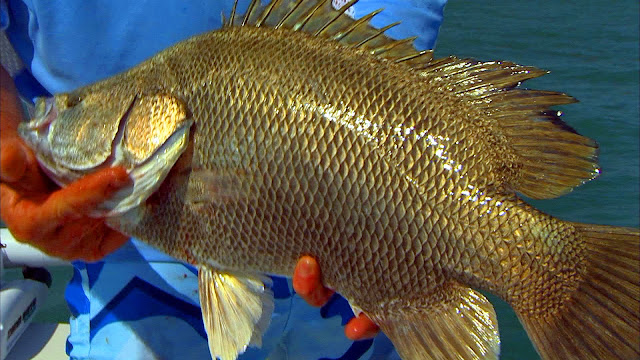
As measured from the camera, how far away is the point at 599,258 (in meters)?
1.18

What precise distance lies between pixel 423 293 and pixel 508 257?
17cm

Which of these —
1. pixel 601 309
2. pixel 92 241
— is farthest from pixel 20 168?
pixel 601 309

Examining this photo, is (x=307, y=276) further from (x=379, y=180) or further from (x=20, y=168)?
(x=20, y=168)

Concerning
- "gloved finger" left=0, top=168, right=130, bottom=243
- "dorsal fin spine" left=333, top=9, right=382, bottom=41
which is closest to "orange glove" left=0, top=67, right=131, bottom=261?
"gloved finger" left=0, top=168, right=130, bottom=243

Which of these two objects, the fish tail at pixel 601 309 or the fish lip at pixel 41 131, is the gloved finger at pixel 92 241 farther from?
the fish tail at pixel 601 309

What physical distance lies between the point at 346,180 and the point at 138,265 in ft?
2.03

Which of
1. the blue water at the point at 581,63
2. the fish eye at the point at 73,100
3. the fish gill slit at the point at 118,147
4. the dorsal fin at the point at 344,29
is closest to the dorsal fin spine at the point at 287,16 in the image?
the dorsal fin at the point at 344,29

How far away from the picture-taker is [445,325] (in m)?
1.26

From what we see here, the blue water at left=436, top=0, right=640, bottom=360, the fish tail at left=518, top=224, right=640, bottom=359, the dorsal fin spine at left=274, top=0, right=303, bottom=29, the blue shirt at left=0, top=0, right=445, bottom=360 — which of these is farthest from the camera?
the blue water at left=436, top=0, right=640, bottom=360

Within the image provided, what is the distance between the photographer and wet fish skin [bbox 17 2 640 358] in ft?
3.87

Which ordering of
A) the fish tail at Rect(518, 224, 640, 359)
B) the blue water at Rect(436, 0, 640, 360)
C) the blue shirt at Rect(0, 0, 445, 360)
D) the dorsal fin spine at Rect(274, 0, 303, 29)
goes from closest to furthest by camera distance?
the fish tail at Rect(518, 224, 640, 359) < the dorsal fin spine at Rect(274, 0, 303, 29) < the blue shirt at Rect(0, 0, 445, 360) < the blue water at Rect(436, 0, 640, 360)

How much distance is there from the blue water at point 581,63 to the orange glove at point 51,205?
2217 mm

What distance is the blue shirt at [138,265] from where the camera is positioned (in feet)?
4.75

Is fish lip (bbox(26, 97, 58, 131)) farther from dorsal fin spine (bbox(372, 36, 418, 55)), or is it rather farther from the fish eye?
dorsal fin spine (bbox(372, 36, 418, 55))
